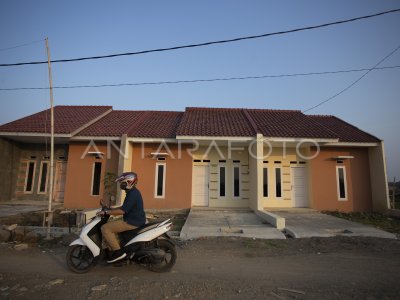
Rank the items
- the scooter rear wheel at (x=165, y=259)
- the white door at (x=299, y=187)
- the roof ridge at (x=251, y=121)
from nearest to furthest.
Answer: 1. the scooter rear wheel at (x=165, y=259)
2. the roof ridge at (x=251, y=121)
3. the white door at (x=299, y=187)

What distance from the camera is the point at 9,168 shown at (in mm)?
12789

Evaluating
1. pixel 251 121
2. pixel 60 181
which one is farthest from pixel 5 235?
pixel 251 121

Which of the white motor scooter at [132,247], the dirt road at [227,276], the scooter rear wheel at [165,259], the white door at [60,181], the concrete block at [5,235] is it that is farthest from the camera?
the white door at [60,181]

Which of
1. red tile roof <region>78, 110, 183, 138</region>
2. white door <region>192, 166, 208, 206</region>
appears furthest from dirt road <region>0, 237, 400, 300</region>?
red tile roof <region>78, 110, 183, 138</region>

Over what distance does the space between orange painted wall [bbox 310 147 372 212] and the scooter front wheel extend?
35.5 ft

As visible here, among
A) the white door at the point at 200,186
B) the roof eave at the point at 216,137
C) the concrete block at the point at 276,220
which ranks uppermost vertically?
the roof eave at the point at 216,137

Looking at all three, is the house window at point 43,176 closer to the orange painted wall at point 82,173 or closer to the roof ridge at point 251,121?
the orange painted wall at point 82,173

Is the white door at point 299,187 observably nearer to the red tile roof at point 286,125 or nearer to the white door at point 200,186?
the red tile roof at point 286,125

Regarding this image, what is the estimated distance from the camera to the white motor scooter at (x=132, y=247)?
4254 mm

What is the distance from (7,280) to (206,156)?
989 cm

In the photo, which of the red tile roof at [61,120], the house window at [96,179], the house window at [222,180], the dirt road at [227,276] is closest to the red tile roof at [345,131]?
the house window at [222,180]

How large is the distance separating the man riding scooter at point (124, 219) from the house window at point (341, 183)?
37.0 feet

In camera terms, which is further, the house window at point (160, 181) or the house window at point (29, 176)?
the house window at point (29, 176)

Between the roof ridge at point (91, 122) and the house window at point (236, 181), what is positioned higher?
the roof ridge at point (91, 122)
